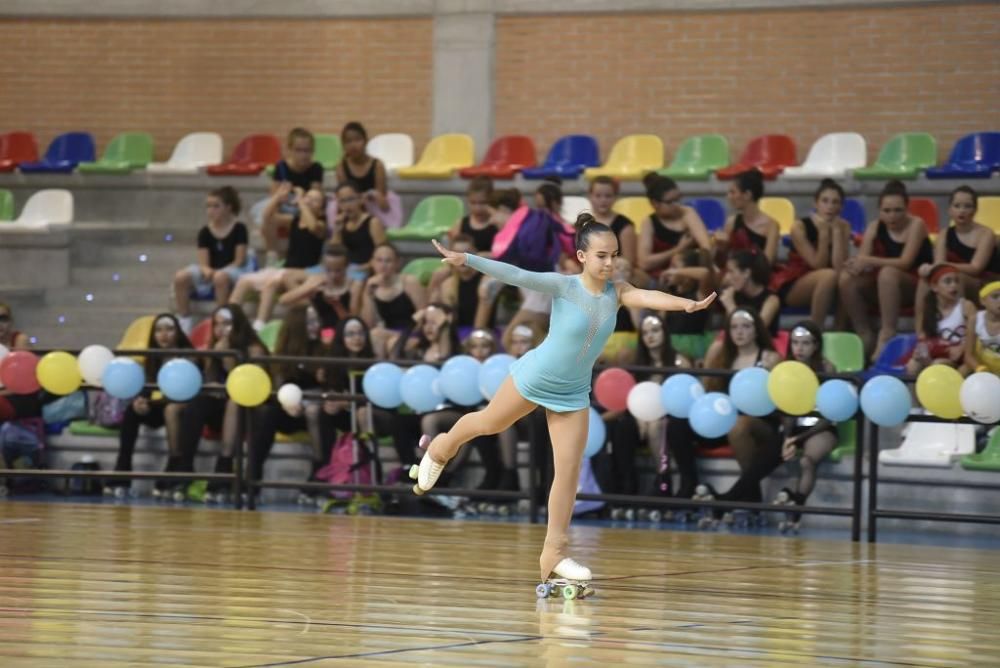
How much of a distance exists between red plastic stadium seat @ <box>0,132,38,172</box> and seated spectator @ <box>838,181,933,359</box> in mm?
9396

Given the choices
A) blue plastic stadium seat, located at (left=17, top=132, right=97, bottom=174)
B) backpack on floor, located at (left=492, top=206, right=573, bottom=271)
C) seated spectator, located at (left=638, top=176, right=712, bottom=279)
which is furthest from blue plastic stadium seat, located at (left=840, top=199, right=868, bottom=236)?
blue plastic stadium seat, located at (left=17, top=132, right=97, bottom=174)

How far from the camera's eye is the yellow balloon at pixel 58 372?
36.3ft

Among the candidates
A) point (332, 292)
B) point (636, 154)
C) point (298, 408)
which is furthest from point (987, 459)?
point (636, 154)

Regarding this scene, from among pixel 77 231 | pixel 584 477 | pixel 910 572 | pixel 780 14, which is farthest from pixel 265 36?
pixel 910 572

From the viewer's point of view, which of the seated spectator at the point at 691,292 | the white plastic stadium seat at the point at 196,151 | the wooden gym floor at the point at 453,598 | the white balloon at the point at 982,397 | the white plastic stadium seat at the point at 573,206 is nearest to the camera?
the wooden gym floor at the point at 453,598

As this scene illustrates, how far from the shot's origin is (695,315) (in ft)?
38.2

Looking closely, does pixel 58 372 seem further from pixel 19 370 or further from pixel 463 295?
pixel 463 295

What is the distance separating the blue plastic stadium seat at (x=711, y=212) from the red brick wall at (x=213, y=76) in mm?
4346

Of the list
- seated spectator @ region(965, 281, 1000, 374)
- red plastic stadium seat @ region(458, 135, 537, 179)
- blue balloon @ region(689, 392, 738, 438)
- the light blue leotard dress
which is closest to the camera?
the light blue leotard dress

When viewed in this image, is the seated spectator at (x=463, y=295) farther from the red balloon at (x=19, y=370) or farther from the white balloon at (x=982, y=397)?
the white balloon at (x=982, y=397)

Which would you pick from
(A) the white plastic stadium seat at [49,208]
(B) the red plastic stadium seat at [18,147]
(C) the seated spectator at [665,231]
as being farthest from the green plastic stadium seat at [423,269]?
(B) the red plastic stadium seat at [18,147]

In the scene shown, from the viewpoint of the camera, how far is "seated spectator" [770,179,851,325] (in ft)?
39.2

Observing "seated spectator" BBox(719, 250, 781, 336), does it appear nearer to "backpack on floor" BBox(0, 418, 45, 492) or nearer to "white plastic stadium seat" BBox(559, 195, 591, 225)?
"white plastic stadium seat" BBox(559, 195, 591, 225)

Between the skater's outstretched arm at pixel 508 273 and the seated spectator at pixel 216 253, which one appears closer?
the skater's outstretched arm at pixel 508 273
